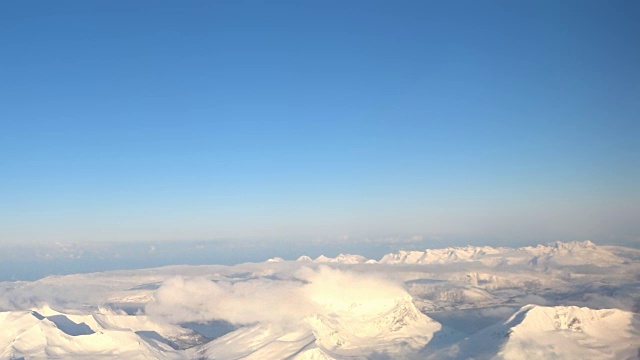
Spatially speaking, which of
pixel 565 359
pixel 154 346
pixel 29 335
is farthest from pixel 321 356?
pixel 29 335

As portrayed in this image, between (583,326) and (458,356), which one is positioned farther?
(583,326)

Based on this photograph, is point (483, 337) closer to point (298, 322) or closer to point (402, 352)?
point (402, 352)

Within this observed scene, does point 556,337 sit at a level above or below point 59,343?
below

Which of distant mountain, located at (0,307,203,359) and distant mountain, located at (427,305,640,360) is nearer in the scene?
distant mountain, located at (427,305,640,360)

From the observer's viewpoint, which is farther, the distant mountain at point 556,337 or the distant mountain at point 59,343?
the distant mountain at point 59,343

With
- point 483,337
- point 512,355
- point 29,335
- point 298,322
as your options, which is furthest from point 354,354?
point 29,335

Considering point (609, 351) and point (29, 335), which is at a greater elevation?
point (29, 335)

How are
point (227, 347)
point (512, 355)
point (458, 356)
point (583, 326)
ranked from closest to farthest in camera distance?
point (512, 355)
point (458, 356)
point (583, 326)
point (227, 347)

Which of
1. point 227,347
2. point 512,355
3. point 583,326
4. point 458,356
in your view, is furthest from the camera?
point 227,347

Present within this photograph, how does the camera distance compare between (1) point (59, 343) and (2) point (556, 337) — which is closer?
(2) point (556, 337)

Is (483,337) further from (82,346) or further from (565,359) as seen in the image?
(82,346)
